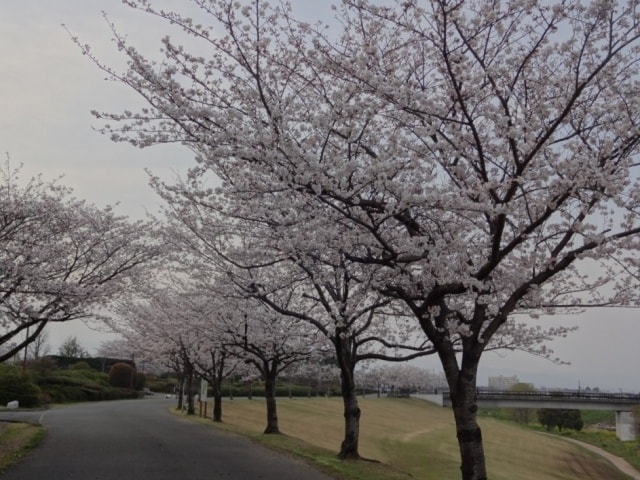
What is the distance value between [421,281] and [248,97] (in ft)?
12.6

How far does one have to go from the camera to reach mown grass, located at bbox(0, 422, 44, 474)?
43.0 ft

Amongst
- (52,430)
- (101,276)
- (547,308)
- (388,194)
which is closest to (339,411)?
(52,430)

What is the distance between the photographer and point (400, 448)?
98.7ft

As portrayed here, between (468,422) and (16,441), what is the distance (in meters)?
12.6

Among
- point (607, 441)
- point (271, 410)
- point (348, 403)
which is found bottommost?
point (607, 441)

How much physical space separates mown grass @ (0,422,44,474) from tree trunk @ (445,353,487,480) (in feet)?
27.3

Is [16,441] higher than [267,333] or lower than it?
lower

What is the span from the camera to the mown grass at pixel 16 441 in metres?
13.1

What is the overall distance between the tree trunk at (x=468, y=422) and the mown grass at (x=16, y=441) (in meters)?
8.33

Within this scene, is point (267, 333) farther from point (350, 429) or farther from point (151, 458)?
point (151, 458)

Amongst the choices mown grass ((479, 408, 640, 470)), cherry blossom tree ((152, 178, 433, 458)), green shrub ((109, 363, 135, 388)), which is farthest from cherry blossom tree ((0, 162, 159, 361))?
green shrub ((109, 363, 135, 388))

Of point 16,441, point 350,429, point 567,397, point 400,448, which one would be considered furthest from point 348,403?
point 567,397

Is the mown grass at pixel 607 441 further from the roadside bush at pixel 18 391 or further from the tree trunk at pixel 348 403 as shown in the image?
the roadside bush at pixel 18 391

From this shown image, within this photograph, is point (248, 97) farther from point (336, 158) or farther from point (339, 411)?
point (339, 411)
